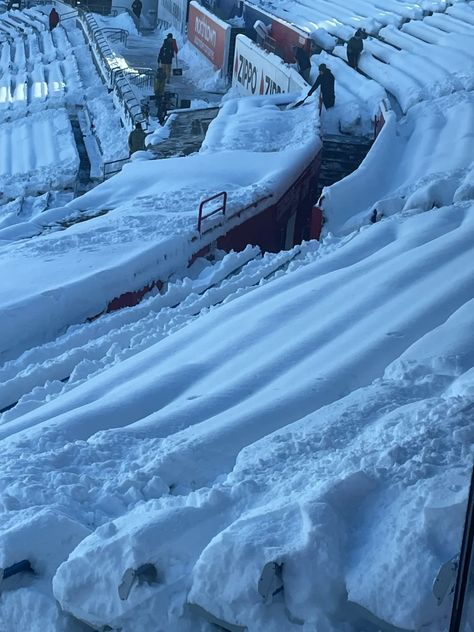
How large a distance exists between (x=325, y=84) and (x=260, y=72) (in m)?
3.34

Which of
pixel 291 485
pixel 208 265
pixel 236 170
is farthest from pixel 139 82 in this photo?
pixel 291 485

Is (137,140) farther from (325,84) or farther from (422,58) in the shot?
(422,58)

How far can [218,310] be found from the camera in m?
7.59

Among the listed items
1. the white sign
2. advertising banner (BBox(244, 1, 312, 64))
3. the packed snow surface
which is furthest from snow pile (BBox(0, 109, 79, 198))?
advertising banner (BBox(244, 1, 312, 64))

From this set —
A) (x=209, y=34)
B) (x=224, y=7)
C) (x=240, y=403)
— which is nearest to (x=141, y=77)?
(x=209, y=34)

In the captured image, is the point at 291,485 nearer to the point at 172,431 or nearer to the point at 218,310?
the point at 172,431

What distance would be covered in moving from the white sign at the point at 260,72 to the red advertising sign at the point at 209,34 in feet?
3.75

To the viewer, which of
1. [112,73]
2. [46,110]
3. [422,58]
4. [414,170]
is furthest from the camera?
[112,73]

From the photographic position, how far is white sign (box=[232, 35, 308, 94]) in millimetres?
15719

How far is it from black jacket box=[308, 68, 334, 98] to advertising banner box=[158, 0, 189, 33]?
42.5ft

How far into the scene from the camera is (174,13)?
2800 cm

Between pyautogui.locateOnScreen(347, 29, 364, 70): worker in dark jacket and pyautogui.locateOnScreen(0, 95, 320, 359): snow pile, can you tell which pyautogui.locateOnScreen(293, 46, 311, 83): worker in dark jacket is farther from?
pyautogui.locateOnScreen(0, 95, 320, 359): snow pile

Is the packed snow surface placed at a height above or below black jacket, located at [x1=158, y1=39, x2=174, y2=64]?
above

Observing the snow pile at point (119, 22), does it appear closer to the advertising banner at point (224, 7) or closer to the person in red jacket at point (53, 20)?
the person in red jacket at point (53, 20)
